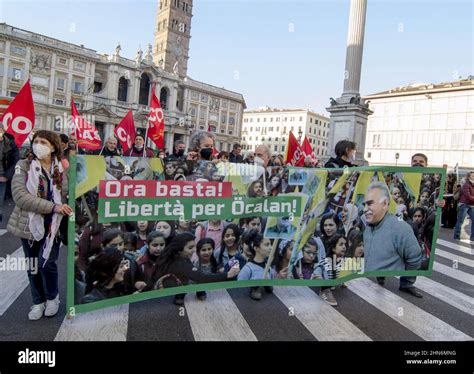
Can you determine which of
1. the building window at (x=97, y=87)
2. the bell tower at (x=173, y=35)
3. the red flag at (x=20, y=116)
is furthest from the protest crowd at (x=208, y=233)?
the bell tower at (x=173, y=35)

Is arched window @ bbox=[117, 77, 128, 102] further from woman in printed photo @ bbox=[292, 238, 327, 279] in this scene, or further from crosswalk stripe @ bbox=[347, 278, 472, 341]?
woman in printed photo @ bbox=[292, 238, 327, 279]

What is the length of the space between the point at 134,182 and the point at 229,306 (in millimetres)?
1745

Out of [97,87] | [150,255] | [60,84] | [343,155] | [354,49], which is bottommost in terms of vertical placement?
[150,255]

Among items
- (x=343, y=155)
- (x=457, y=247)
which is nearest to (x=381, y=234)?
(x=343, y=155)

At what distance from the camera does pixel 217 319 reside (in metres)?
3.77

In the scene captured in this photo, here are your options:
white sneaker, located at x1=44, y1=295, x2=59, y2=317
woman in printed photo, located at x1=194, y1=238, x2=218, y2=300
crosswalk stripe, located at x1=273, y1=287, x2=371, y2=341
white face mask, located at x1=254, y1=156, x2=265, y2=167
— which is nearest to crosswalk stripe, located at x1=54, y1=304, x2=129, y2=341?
white sneaker, located at x1=44, y1=295, x2=59, y2=317

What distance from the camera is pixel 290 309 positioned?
13.5 ft

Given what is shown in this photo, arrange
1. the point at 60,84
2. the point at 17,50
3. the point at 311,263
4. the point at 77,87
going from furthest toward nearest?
the point at 77,87, the point at 60,84, the point at 17,50, the point at 311,263

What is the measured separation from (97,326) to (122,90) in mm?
70806

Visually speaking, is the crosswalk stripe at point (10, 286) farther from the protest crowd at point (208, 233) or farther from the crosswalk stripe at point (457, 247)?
the crosswalk stripe at point (457, 247)

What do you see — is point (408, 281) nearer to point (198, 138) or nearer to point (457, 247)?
point (198, 138)

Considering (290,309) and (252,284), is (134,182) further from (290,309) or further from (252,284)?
(290,309)

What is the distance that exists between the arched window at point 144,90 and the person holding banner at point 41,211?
238 feet
